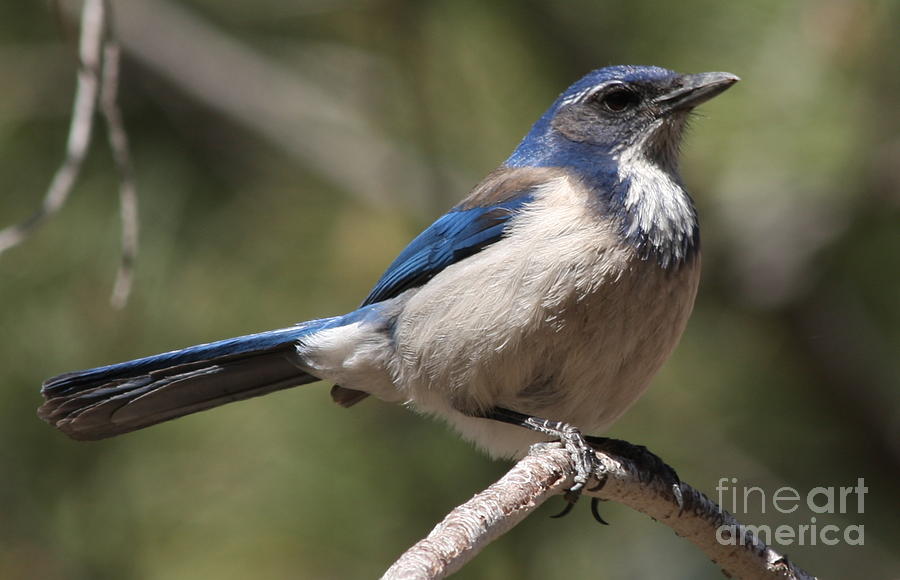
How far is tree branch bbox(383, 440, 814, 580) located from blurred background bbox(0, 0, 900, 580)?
1.52m

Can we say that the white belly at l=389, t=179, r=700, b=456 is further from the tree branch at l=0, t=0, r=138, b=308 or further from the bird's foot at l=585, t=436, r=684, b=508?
the tree branch at l=0, t=0, r=138, b=308

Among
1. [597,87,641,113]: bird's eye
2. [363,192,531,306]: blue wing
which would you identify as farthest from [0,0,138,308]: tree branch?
[597,87,641,113]: bird's eye

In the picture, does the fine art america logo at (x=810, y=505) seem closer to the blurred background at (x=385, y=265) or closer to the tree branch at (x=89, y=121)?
the blurred background at (x=385, y=265)

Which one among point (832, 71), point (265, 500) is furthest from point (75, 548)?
point (832, 71)

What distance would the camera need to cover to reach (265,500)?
16.3 feet

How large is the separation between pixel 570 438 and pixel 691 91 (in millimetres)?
1604

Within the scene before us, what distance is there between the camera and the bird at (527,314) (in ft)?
12.9

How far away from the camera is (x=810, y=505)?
516 centimetres

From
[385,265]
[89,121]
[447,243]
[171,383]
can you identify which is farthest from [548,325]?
[385,265]

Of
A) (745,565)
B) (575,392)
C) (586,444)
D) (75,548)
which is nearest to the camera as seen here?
(745,565)

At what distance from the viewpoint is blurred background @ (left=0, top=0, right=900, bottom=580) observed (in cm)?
491

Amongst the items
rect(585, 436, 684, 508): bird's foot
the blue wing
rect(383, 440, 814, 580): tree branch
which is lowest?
rect(383, 440, 814, 580): tree branch

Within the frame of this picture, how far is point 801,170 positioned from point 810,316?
68 centimetres

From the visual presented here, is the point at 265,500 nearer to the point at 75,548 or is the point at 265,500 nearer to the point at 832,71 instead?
the point at 75,548
